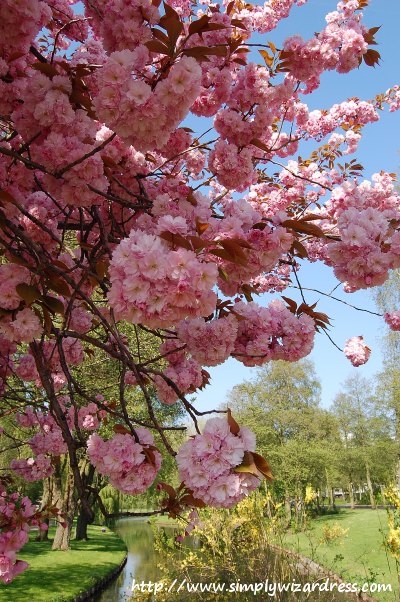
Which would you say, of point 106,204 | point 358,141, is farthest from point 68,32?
point 358,141

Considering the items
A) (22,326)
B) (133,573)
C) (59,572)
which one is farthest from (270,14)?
(133,573)

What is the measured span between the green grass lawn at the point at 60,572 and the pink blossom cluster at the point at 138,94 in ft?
33.4

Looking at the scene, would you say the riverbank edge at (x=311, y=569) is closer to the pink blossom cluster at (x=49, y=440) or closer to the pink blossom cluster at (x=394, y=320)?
the pink blossom cluster at (x=49, y=440)

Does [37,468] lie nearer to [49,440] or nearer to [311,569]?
[49,440]

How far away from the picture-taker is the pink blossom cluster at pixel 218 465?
1338 mm

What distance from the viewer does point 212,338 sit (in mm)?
2029

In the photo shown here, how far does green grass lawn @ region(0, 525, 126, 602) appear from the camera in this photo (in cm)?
972

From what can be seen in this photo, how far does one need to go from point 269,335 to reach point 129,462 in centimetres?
93

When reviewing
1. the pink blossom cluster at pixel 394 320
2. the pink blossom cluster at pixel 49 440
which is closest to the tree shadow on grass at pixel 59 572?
the pink blossom cluster at pixel 49 440

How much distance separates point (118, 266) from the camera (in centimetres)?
118

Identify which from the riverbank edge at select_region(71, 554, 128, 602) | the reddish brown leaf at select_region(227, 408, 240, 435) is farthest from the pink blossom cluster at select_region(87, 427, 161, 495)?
the riverbank edge at select_region(71, 554, 128, 602)

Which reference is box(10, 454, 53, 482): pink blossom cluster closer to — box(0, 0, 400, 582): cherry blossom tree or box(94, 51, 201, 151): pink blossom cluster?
box(0, 0, 400, 582): cherry blossom tree

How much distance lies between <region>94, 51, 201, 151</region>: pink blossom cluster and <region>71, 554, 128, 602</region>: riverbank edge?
432 inches

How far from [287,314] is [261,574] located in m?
4.76
